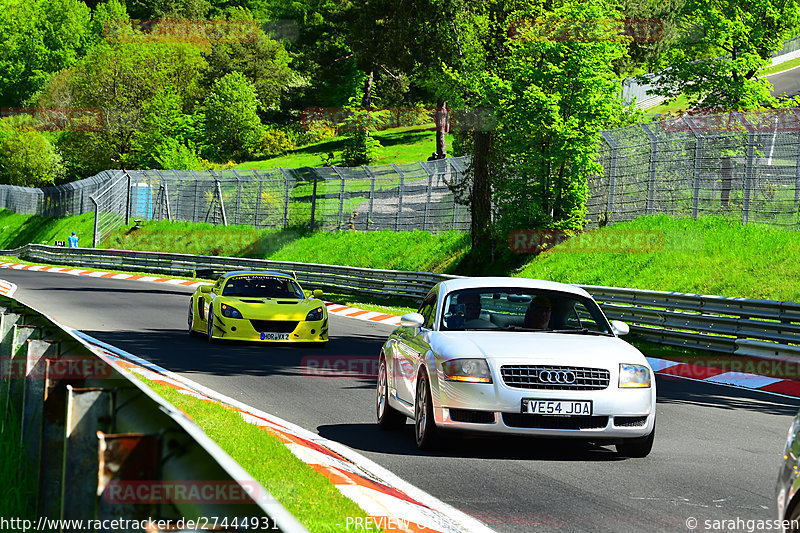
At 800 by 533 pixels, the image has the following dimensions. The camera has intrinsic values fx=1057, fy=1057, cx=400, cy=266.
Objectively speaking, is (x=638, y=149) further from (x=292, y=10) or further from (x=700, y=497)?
(x=292, y=10)

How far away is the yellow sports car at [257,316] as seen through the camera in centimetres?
1758

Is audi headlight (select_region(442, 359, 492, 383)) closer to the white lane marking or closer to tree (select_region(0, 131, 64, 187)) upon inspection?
the white lane marking

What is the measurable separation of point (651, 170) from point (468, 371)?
21.7m

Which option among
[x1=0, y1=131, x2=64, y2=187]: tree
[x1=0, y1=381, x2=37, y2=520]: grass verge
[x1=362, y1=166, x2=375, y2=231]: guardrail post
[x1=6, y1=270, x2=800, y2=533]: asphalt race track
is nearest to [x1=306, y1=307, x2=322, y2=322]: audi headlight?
[x1=6, y1=270, x2=800, y2=533]: asphalt race track

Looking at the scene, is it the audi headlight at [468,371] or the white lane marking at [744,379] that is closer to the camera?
the audi headlight at [468,371]

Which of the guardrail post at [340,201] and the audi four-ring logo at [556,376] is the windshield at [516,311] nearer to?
the audi four-ring logo at [556,376]

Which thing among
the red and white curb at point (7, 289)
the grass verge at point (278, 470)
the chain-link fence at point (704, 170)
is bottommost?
the red and white curb at point (7, 289)

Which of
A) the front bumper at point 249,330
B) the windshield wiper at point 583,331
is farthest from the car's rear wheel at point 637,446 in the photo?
the front bumper at point 249,330

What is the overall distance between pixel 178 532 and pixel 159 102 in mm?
89129

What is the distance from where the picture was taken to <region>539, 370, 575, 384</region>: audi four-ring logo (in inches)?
331

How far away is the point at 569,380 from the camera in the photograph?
841 centimetres

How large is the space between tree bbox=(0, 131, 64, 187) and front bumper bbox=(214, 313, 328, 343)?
3258 inches

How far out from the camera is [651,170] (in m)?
28.9

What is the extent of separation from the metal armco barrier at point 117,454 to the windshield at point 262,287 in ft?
42.1
